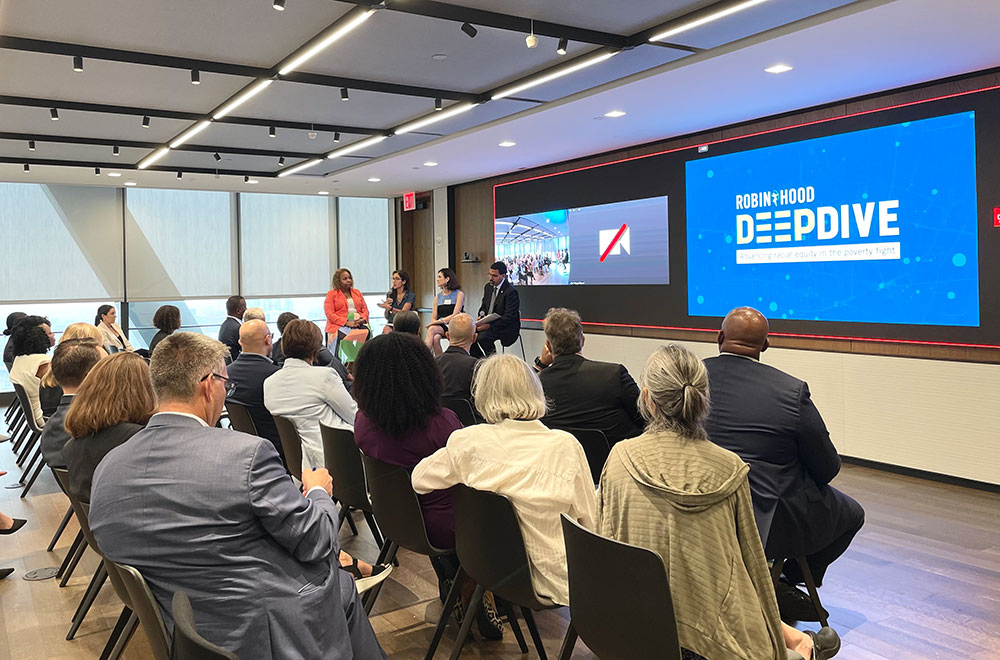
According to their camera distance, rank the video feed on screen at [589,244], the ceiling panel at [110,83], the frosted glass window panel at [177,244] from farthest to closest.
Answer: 1. the frosted glass window panel at [177,244]
2. the video feed on screen at [589,244]
3. the ceiling panel at [110,83]

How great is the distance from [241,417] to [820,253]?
4.72m

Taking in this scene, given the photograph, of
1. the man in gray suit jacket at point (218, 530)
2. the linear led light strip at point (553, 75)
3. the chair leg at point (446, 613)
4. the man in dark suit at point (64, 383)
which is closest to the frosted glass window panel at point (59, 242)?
the linear led light strip at point (553, 75)

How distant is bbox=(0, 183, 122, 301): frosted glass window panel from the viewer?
10.8 metres

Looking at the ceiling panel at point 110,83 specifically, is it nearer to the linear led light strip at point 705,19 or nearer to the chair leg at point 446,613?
the linear led light strip at point 705,19

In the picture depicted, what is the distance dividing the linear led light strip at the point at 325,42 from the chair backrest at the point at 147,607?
3.46 m

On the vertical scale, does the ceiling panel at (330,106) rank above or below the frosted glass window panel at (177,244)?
above

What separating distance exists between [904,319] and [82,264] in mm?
10369

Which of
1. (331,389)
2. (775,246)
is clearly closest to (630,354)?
(775,246)

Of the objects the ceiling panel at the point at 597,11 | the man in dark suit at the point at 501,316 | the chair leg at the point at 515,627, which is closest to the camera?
the chair leg at the point at 515,627

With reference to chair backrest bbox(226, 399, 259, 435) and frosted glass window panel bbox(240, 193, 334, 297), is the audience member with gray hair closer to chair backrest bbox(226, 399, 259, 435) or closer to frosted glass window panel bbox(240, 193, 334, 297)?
chair backrest bbox(226, 399, 259, 435)

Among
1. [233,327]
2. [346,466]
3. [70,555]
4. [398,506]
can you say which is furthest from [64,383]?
[233,327]

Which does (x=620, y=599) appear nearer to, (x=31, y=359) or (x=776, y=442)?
(x=776, y=442)

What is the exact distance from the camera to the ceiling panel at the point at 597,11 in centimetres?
448

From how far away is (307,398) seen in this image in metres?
4.24
